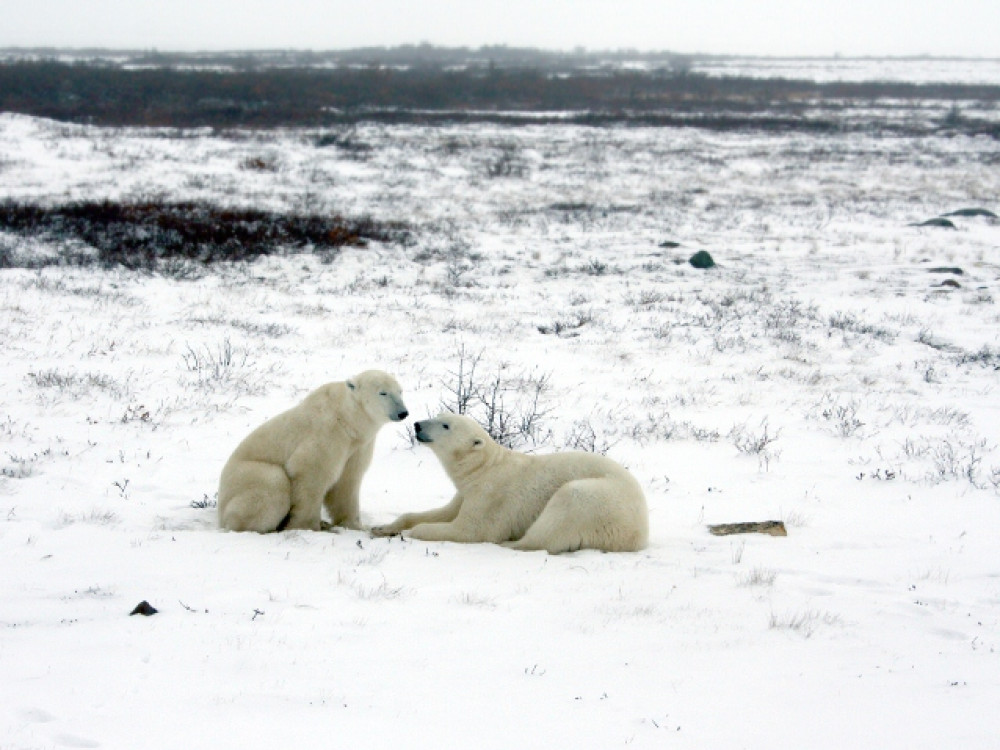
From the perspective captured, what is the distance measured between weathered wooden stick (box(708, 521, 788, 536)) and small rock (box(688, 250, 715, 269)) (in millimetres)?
11394

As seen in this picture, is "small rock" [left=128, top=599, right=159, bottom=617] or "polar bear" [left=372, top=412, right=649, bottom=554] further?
"polar bear" [left=372, top=412, right=649, bottom=554]

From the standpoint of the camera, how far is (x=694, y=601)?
422 centimetres

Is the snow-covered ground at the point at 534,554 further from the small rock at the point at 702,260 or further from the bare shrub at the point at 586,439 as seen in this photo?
the small rock at the point at 702,260

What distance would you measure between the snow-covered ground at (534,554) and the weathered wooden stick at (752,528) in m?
0.26

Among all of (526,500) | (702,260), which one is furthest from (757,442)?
(702,260)

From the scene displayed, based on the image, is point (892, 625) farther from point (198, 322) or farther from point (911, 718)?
point (198, 322)

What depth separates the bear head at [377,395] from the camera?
5.20 m

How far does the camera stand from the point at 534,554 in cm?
495

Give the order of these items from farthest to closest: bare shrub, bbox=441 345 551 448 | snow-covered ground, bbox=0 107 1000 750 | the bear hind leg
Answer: bare shrub, bbox=441 345 551 448 → the bear hind leg → snow-covered ground, bbox=0 107 1000 750

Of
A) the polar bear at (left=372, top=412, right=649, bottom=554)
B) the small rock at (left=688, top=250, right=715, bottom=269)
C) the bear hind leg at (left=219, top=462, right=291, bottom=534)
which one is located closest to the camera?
the polar bear at (left=372, top=412, right=649, bottom=554)

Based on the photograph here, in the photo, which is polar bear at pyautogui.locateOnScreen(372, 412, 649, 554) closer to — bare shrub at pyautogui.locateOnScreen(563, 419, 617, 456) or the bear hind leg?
the bear hind leg

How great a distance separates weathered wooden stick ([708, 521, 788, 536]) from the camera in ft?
18.2

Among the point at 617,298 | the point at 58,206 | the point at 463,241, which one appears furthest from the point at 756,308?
the point at 58,206

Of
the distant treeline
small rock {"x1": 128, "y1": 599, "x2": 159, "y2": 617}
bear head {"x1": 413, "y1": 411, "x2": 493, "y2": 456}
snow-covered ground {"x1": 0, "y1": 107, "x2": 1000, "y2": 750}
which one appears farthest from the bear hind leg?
the distant treeline
